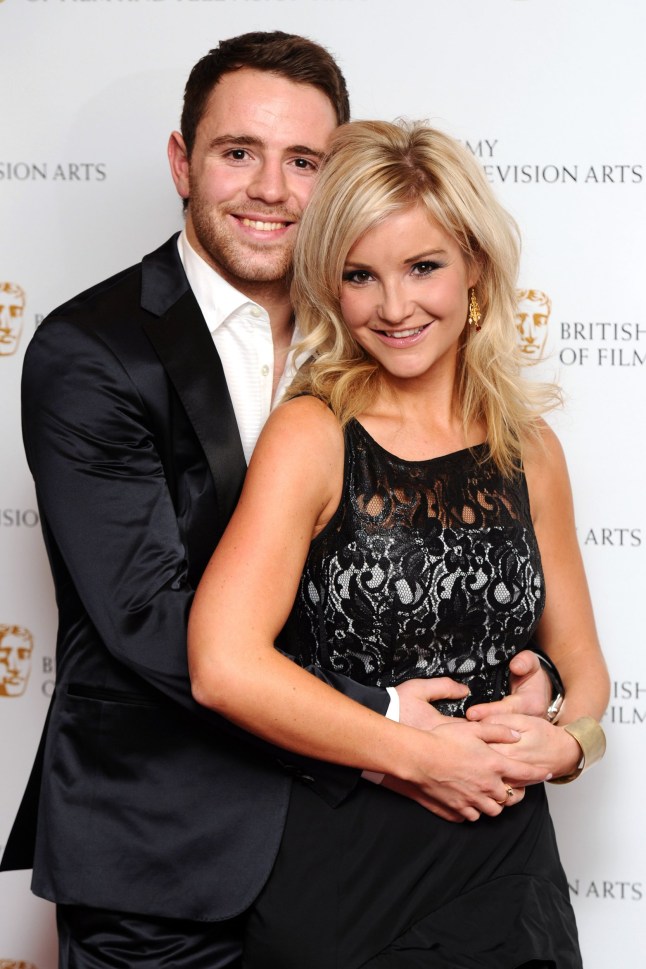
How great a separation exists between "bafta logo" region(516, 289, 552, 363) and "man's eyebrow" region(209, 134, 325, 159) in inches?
26.2

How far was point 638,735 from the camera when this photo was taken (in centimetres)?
233

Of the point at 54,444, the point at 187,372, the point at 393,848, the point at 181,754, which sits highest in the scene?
the point at 187,372

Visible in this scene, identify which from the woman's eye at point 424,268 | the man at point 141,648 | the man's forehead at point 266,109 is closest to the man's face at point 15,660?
the man at point 141,648

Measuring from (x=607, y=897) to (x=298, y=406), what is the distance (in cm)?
147

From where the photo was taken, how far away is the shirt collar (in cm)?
167

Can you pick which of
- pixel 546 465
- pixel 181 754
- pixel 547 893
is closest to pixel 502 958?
pixel 547 893

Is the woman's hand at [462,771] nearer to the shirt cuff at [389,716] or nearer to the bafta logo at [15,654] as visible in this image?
the shirt cuff at [389,716]

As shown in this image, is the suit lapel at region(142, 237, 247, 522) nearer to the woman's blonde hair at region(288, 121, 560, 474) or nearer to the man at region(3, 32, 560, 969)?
the man at region(3, 32, 560, 969)

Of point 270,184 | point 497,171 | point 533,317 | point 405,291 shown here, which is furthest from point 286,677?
point 497,171

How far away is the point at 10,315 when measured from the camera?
231cm

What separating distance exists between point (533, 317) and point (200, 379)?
0.96m

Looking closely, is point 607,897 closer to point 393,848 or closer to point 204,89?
Result: point 393,848

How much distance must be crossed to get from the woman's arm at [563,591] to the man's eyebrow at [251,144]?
0.58 metres

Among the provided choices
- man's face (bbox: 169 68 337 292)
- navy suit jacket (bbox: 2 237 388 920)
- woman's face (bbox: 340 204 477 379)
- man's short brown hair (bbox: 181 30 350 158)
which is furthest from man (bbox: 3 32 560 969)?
man's short brown hair (bbox: 181 30 350 158)
